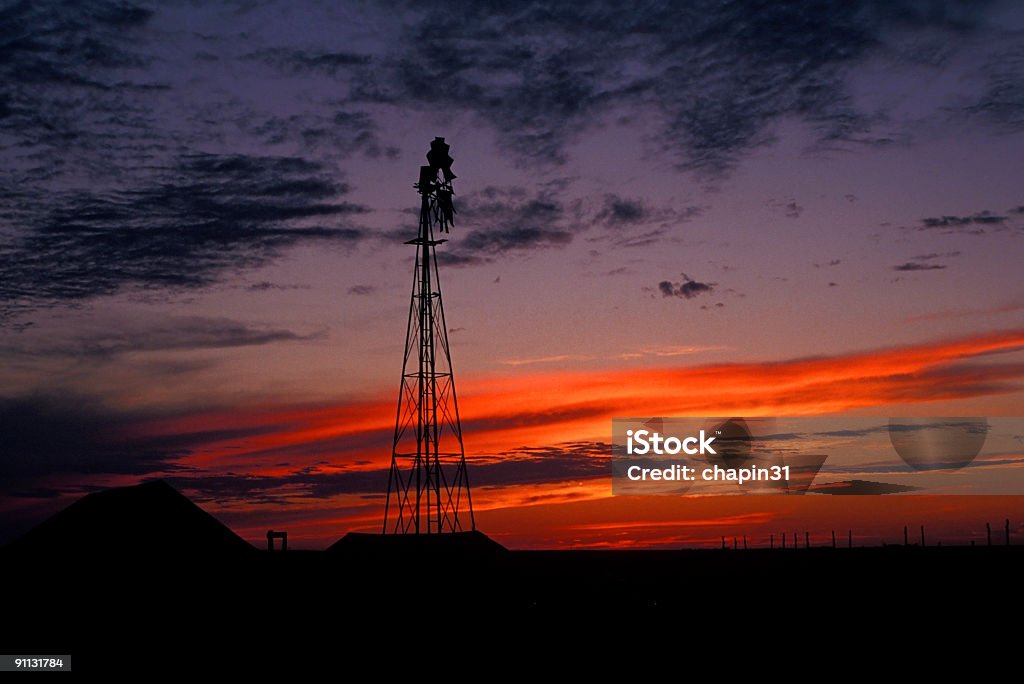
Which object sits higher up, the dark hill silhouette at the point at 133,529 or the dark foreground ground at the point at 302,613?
the dark hill silhouette at the point at 133,529

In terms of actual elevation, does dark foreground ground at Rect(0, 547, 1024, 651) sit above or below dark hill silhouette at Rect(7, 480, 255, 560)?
below

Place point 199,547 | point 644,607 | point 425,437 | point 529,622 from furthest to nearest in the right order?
point 644,607 → point 529,622 → point 425,437 → point 199,547

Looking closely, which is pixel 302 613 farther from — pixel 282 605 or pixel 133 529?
pixel 133 529

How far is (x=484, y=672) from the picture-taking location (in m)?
42.9

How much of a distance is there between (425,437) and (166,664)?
18565 mm

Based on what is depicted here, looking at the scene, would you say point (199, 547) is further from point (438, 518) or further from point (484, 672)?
point (438, 518)

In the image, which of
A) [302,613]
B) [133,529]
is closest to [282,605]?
[302,613]

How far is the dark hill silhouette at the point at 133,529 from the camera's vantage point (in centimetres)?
3972

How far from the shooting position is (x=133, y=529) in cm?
4094

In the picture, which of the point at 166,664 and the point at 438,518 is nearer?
the point at 166,664

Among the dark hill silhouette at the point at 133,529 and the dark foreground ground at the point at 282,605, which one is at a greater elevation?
the dark hill silhouette at the point at 133,529

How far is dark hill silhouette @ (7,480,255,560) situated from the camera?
1564 inches

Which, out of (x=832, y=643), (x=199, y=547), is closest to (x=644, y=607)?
(x=832, y=643)

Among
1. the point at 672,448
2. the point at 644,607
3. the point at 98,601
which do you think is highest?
the point at 672,448
